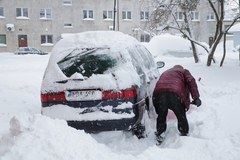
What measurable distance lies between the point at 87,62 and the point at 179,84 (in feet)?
4.63

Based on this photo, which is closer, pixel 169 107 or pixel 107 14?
pixel 169 107

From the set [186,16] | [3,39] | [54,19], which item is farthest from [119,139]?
[54,19]

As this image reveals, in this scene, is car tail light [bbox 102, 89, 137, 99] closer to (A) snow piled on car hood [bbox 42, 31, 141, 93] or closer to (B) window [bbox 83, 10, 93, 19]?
(A) snow piled on car hood [bbox 42, 31, 141, 93]

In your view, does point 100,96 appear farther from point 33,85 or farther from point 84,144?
point 33,85

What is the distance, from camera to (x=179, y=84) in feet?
18.8

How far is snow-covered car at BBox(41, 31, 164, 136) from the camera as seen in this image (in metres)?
5.38

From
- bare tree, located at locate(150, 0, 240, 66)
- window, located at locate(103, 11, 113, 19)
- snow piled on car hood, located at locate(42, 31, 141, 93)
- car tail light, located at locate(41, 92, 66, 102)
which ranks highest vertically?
window, located at locate(103, 11, 113, 19)

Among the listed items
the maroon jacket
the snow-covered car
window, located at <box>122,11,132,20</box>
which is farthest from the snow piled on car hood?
window, located at <box>122,11,132,20</box>

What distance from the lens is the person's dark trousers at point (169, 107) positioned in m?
5.63

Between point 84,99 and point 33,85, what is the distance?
299 inches

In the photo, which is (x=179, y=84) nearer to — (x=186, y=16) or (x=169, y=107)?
(x=169, y=107)

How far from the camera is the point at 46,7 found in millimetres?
44031

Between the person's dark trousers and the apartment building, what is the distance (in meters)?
36.6

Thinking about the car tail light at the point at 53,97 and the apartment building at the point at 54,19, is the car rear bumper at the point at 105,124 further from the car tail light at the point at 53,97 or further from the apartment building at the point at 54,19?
the apartment building at the point at 54,19
